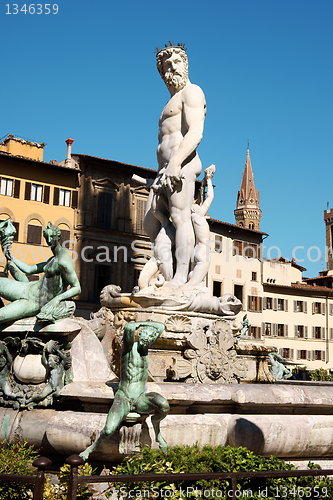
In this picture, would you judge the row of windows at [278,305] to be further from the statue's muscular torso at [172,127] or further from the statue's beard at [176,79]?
the statue's beard at [176,79]

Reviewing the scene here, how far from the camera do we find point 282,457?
553cm

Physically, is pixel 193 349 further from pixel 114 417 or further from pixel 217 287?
pixel 217 287

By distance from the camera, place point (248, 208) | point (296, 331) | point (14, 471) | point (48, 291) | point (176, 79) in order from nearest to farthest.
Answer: point (14, 471), point (48, 291), point (176, 79), point (296, 331), point (248, 208)

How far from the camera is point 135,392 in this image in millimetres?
4652

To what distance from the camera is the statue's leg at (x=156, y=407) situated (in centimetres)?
456

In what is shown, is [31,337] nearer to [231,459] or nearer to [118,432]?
[118,432]

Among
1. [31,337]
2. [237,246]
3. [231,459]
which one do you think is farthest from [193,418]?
[237,246]

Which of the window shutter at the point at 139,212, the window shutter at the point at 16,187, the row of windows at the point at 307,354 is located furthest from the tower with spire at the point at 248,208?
the window shutter at the point at 16,187

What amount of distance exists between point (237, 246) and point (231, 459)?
43.7m

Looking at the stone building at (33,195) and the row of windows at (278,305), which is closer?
the stone building at (33,195)

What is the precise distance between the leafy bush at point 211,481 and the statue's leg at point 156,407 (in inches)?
16.2

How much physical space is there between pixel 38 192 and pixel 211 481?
115 feet

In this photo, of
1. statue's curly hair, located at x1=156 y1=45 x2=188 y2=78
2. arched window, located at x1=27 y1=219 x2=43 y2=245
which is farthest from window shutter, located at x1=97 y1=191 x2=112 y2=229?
statue's curly hair, located at x1=156 y1=45 x2=188 y2=78

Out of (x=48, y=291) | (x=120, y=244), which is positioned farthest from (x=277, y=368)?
(x=120, y=244)
